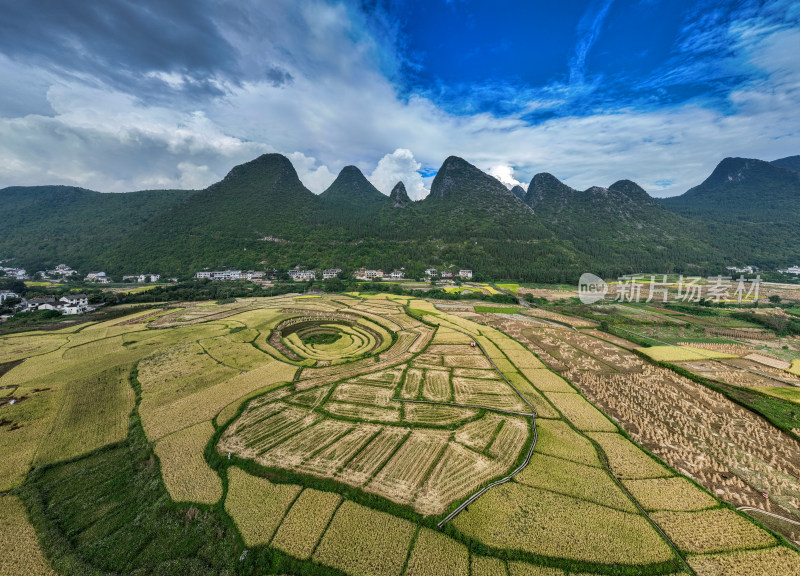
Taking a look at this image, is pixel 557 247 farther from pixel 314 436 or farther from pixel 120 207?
pixel 120 207

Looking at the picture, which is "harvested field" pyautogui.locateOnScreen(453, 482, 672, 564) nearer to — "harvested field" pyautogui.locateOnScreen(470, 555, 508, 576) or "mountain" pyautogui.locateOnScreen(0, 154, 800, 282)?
"harvested field" pyautogui.locateOnScreen(470, 555, 508, 576)

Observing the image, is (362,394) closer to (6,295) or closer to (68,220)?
(6,295)

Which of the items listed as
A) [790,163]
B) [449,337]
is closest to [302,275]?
[449,337]

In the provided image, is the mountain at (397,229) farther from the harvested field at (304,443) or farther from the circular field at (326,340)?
the harvested field at (304,443)

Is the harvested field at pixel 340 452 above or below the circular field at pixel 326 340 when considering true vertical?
above

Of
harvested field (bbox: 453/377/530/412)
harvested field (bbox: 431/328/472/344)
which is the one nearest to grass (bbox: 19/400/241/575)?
harvested field (bbox: 453/377/530/412)

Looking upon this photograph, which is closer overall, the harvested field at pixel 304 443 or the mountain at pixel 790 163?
the harvested field at pixel 304 443

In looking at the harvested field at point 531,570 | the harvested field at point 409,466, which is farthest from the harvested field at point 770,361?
the harvested field at point 531,570
